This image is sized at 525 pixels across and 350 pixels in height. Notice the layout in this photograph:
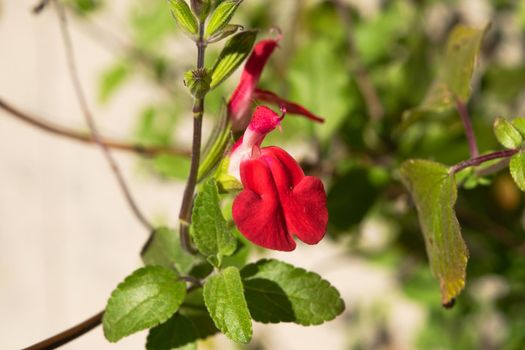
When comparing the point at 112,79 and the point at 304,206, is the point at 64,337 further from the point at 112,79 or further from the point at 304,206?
the point at 112,79

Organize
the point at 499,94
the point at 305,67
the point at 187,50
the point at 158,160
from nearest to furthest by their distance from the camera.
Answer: the point at 158,160 < the point at 305,67 < the point at 499,94 < the point at 187,50

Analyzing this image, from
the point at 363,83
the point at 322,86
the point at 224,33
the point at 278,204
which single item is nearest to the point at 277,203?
the point at 278,204

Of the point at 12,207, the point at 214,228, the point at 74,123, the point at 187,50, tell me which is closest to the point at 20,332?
the point at 12,207

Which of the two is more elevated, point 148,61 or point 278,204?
point 148,61

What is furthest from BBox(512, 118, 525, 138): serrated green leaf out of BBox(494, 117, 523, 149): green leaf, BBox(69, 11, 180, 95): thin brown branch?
BBox(69, 11, 180, 95): thin brown branch

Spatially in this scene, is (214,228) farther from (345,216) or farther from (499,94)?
(499,94)

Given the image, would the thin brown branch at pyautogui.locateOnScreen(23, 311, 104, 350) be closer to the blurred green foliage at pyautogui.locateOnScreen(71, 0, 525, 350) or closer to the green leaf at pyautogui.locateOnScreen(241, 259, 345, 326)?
the green leaf at pyautogui.locateOnScreen(241, 259, 345, 326)
